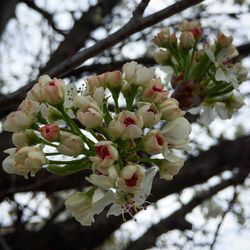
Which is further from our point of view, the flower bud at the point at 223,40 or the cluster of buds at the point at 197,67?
the flower bud at the point at 223,40

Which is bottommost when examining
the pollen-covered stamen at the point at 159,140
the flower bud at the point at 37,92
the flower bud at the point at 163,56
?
the flower bud at the point at 163,56

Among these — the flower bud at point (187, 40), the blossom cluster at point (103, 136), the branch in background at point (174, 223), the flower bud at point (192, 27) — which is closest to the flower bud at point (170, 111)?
the blossom cluster at point (103, 136)

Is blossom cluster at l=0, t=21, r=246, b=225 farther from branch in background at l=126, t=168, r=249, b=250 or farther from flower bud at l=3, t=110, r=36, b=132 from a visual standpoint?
branch in background at l=126, t=168, r=249, b=250

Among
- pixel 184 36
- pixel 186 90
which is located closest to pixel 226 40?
pixel 184 36

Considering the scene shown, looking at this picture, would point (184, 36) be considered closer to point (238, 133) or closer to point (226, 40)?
point (226, 40)

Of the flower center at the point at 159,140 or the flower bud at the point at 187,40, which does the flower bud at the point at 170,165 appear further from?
the flower bud at the point at 187,40

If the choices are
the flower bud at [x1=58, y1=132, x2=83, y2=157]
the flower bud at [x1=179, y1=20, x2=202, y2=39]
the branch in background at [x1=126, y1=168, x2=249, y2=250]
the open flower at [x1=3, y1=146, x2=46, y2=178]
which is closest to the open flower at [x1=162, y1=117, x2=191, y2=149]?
the flower bud at [x1=58, y1=132, x2=83, y2=157]

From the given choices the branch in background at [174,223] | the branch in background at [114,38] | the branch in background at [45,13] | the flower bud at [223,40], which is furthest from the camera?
the branch in background at [45,13]
